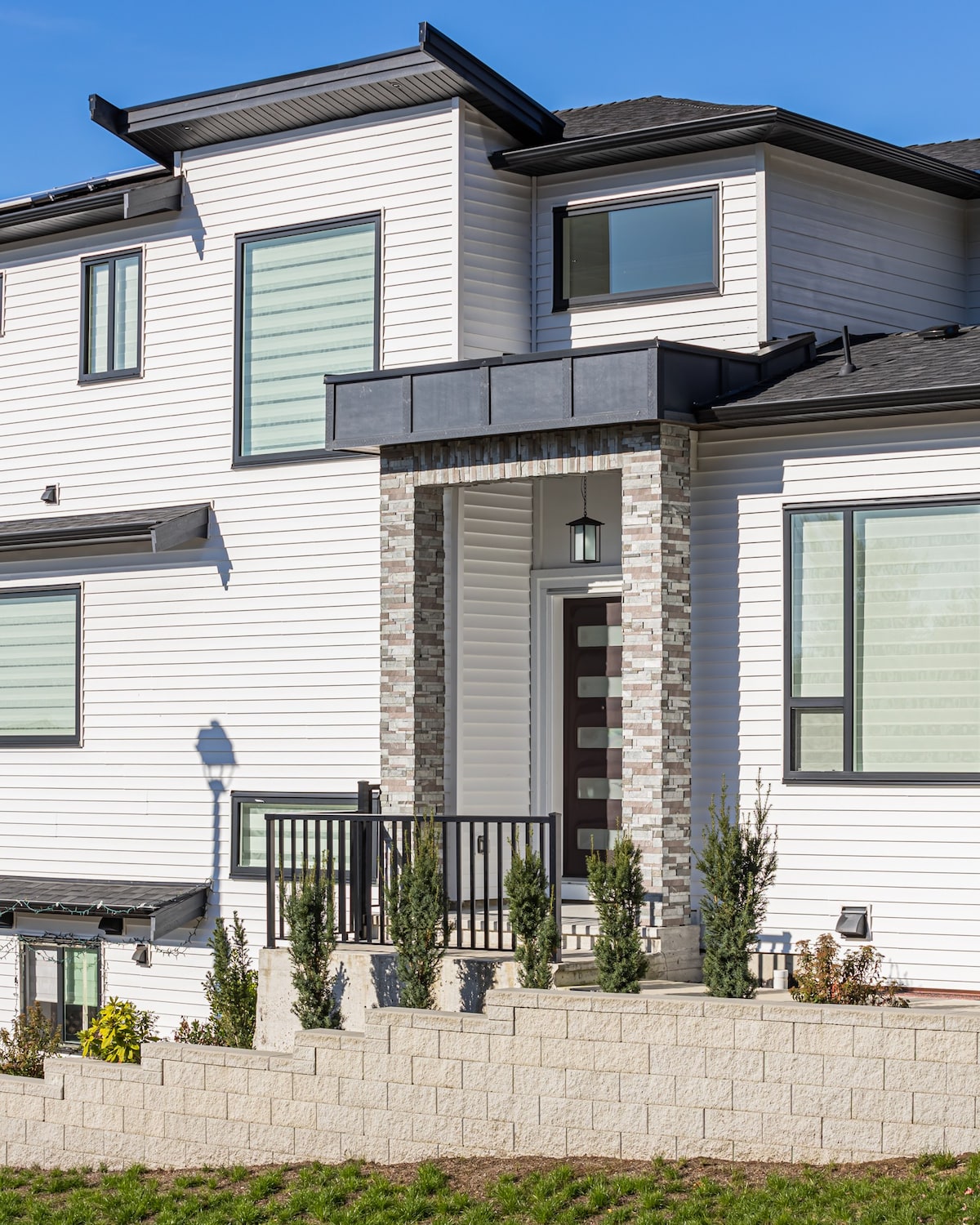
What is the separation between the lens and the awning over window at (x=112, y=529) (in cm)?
1606

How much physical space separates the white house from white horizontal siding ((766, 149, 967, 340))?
4cm

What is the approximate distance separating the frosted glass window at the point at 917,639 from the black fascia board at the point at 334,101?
17.3ft

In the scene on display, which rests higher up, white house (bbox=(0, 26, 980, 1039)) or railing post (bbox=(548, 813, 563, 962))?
white house (bbox=(0, 26, 980, 1039))

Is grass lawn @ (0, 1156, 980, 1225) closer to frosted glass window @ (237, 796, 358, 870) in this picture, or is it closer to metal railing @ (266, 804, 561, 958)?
metal railing @ (266, 804, 561, 958)

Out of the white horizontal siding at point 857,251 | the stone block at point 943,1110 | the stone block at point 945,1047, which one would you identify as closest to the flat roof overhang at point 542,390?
the white horizontal siding at point 857,251

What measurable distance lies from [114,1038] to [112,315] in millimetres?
7359

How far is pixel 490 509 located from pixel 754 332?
2.70 metres

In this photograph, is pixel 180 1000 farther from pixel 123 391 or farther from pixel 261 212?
pixel 261 212

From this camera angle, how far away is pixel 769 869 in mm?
11016

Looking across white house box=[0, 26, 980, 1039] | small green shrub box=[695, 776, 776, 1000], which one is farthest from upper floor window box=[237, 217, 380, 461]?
small green shrub box=[695, 776, 776, 1000]

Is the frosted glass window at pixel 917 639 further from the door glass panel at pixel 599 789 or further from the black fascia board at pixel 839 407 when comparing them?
the door glass panel at pixel 599 789

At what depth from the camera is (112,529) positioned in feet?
54.1

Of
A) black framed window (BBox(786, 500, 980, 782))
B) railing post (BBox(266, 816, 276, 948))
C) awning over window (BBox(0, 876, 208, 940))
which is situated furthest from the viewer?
awning over window (BBox(0, 876, 208, 940))

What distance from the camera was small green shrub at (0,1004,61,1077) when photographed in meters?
14.6
